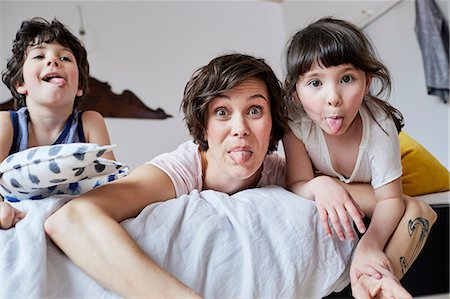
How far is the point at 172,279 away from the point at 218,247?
115 mm

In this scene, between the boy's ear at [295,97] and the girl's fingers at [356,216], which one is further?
the boy's ear at [295,97]

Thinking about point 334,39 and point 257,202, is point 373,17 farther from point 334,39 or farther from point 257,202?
point 257,202

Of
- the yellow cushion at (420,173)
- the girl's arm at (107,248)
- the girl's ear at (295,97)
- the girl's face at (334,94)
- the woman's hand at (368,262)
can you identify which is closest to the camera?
the girl's arm at (107,248)

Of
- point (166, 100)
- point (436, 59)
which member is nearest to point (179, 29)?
point (166, 100)

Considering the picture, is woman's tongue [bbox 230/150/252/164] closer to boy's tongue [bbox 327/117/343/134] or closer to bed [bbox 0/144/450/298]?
bed [bbox 0/144/450/298]

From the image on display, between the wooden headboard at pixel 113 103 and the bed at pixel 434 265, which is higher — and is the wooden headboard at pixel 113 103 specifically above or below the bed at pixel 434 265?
above

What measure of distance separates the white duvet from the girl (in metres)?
0.06

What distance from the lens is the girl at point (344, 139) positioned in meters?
0.78

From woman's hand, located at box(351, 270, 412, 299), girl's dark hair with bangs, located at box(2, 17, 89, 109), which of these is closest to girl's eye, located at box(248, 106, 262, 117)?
woman's hand, located at box(351, 270, 412, 299)

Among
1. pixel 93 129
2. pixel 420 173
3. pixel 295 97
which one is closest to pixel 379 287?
pixel 295 97

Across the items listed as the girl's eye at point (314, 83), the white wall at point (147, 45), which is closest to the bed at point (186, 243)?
the girl's eye at point (314, 83)

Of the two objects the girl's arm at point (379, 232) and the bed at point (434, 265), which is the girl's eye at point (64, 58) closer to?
the girl's arm at point (379, 232)

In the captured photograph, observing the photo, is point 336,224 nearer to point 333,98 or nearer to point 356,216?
point 356,216

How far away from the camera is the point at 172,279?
58 cm
